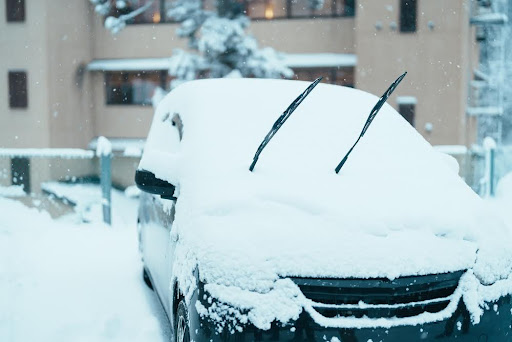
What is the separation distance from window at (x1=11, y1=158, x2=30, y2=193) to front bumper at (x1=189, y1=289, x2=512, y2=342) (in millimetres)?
7025

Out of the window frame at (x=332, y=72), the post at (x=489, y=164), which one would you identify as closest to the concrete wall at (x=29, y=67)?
the window frame at (x=332, y=72)

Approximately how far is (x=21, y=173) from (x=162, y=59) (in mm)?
12288

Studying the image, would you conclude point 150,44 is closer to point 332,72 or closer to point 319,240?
point 332,72

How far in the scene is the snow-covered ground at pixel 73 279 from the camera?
4.48 metres

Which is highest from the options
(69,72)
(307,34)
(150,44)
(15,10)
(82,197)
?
(15,10)

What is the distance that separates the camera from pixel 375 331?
267 centimetres

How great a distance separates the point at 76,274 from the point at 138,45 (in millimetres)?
16135

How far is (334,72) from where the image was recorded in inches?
788

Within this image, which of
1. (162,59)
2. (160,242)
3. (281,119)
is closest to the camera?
(281,119)

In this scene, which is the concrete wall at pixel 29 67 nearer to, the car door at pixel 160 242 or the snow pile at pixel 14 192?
the snow pile at pixel 14 192

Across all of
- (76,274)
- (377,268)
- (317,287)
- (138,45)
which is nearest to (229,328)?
(317,287)

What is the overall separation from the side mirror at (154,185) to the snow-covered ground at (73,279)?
1179 mm

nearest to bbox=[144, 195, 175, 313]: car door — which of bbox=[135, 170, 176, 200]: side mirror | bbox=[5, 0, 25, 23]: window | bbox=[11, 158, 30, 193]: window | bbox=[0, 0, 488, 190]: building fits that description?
bbox=[135, 170, 176, 200]: side mirror

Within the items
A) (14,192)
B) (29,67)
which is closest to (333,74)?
(29,67)
